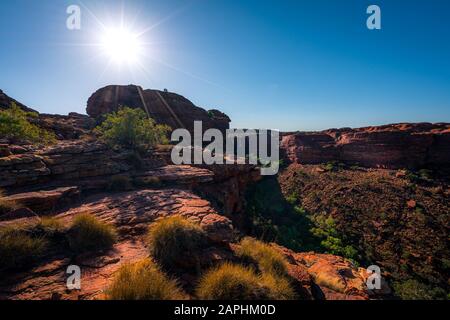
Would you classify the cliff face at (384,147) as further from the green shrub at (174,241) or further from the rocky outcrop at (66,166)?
the green shrub at (174,241)

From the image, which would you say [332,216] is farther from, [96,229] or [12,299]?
[12,299]

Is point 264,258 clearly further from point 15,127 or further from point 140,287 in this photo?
point 15,127

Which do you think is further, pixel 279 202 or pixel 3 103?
pixel 279 202

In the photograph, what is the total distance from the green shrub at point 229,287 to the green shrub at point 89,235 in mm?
2528

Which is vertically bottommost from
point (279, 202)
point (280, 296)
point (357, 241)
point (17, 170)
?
point (357, 241)

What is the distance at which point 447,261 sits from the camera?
14.2 meters

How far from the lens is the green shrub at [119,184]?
855cm

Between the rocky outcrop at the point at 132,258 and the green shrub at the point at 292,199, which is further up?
the rocky outcrop at the point at 132,258

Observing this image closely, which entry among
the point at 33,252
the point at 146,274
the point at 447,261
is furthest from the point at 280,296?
the point at 447,261

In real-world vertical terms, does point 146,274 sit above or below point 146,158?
below

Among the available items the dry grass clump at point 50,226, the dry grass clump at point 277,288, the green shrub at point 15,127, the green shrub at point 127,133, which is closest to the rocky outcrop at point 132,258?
the dry grass clump at point 50,226

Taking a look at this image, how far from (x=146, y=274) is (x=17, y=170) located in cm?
743
